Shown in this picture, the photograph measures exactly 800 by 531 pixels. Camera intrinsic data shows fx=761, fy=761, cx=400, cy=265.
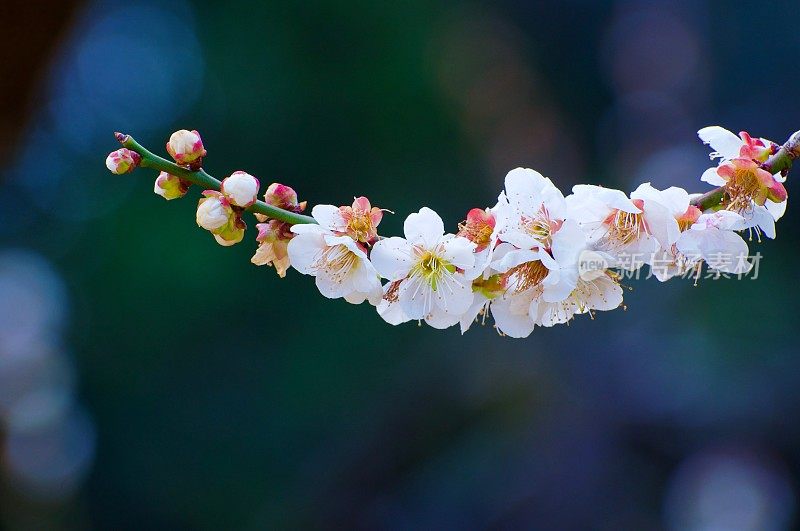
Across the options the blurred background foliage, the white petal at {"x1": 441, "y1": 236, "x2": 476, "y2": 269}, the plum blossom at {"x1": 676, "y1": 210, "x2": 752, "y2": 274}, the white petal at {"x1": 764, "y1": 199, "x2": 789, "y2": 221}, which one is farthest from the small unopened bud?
the blurred background foliage

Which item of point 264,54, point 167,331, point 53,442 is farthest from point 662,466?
point 53,442

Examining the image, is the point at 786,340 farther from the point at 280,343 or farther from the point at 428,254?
the point at 428,254

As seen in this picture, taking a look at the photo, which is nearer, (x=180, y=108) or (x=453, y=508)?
(x=453, y=508)

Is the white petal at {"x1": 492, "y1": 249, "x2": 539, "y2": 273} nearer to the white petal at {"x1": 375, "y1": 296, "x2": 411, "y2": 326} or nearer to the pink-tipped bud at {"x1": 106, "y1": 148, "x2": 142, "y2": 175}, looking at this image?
the white petal at {"x1": 375, "y1": 296, "x2": 411, "y2": 326}

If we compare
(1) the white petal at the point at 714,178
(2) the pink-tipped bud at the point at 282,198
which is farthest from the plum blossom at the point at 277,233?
(1) the white petal at the point at 714,178

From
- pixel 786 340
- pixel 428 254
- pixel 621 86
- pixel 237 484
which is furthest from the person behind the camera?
pixel 621 86

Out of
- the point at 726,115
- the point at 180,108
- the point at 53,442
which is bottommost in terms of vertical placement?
the point at 53,442

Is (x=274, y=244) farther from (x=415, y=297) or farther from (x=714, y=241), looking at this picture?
(x=714, y=241)

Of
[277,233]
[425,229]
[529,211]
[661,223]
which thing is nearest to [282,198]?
[277,233]
